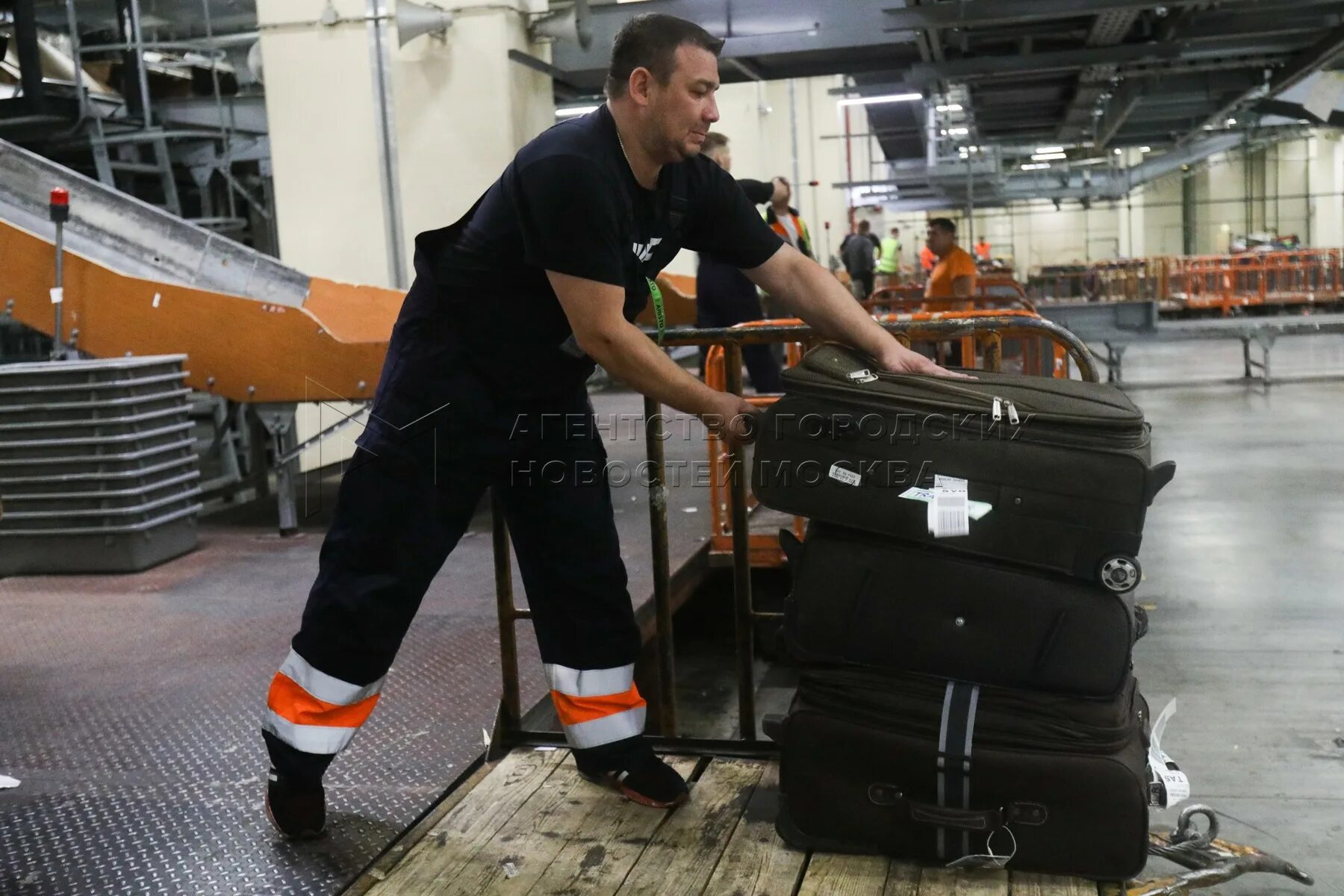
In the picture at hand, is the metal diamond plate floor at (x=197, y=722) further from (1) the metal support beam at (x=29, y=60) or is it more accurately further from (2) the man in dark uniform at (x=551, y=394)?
(1) the metal support beam at (x=29, y=60)

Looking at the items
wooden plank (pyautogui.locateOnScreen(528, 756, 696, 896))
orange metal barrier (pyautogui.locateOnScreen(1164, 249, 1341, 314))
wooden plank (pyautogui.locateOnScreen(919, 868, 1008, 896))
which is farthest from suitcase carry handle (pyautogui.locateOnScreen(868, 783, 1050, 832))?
orange metal barrier (pyautogui.locateOnScreen(1164, 249, 1341, 314))

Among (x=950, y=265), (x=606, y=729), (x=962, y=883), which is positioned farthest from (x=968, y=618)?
(x=950, y=265)

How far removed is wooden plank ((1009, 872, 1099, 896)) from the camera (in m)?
2.17

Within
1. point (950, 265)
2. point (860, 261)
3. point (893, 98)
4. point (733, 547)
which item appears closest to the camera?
point (733, 547)

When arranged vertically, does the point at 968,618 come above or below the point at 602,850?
above

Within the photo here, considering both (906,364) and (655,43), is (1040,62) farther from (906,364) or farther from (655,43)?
(655,43)

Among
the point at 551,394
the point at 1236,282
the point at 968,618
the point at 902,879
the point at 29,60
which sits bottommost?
the point at 902,879

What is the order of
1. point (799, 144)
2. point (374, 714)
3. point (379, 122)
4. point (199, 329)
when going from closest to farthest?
point (374, 714)
point (199, 329)
point (379, 122)
point (799, 144)

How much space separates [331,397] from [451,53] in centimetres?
386

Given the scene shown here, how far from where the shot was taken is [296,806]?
8.10ft

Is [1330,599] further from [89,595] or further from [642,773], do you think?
[89,595]

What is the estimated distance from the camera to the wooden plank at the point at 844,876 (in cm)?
221

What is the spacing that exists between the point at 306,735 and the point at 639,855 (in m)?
0.74

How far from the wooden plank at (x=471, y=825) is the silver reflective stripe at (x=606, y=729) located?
0.20m
